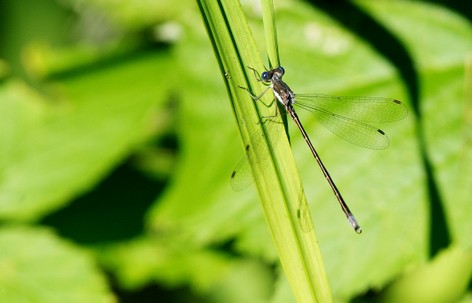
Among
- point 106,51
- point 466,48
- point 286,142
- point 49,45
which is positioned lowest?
point 286,142

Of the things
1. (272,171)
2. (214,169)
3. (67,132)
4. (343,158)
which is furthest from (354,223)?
(67,132)

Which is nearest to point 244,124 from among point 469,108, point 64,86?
point 469,108

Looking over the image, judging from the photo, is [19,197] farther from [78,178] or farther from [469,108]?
[469,108]

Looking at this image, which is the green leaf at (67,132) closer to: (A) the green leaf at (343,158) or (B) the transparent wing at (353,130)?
(A) the green leaf at (343,158)

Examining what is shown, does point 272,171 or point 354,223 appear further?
point 354,223

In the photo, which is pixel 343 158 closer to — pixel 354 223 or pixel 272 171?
pixel 354 223

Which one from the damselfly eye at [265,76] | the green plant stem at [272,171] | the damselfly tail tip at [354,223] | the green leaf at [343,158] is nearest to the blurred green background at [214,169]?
the green leaf at [343,158]
